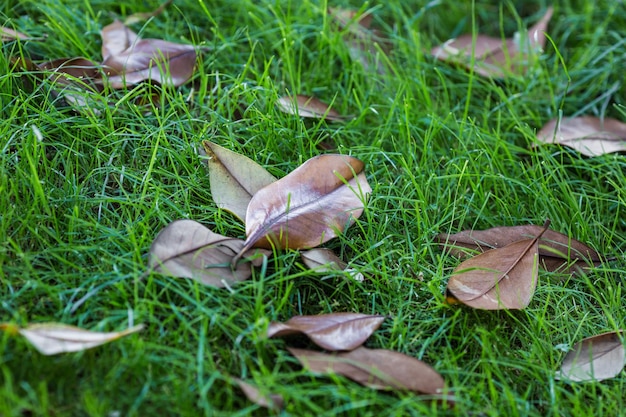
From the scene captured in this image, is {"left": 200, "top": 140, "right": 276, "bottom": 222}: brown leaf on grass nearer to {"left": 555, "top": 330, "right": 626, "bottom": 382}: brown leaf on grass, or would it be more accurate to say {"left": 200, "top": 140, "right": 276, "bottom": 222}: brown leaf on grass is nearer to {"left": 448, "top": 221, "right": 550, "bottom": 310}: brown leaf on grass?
{"left": 448, "top": 221, "right": 550, "bottom": 310}: brown leaf on grass

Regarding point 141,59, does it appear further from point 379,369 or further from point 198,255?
point 379,369

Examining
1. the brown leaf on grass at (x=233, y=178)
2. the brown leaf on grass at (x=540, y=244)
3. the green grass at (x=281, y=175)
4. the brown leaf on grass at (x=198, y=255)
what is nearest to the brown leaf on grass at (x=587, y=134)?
the green grass at (x=281, y=175)

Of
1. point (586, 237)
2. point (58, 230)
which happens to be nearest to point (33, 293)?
point (58, 230)

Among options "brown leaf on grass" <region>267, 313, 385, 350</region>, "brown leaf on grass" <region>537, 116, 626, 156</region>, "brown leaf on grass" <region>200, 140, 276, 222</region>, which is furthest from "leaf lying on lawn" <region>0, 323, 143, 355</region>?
"brown leaf on grass" <region>537, 116, 626, 156</region>

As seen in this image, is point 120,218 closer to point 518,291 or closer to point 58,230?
point 58,230

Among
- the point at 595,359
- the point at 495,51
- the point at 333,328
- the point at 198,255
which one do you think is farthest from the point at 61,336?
the point at 495,51
